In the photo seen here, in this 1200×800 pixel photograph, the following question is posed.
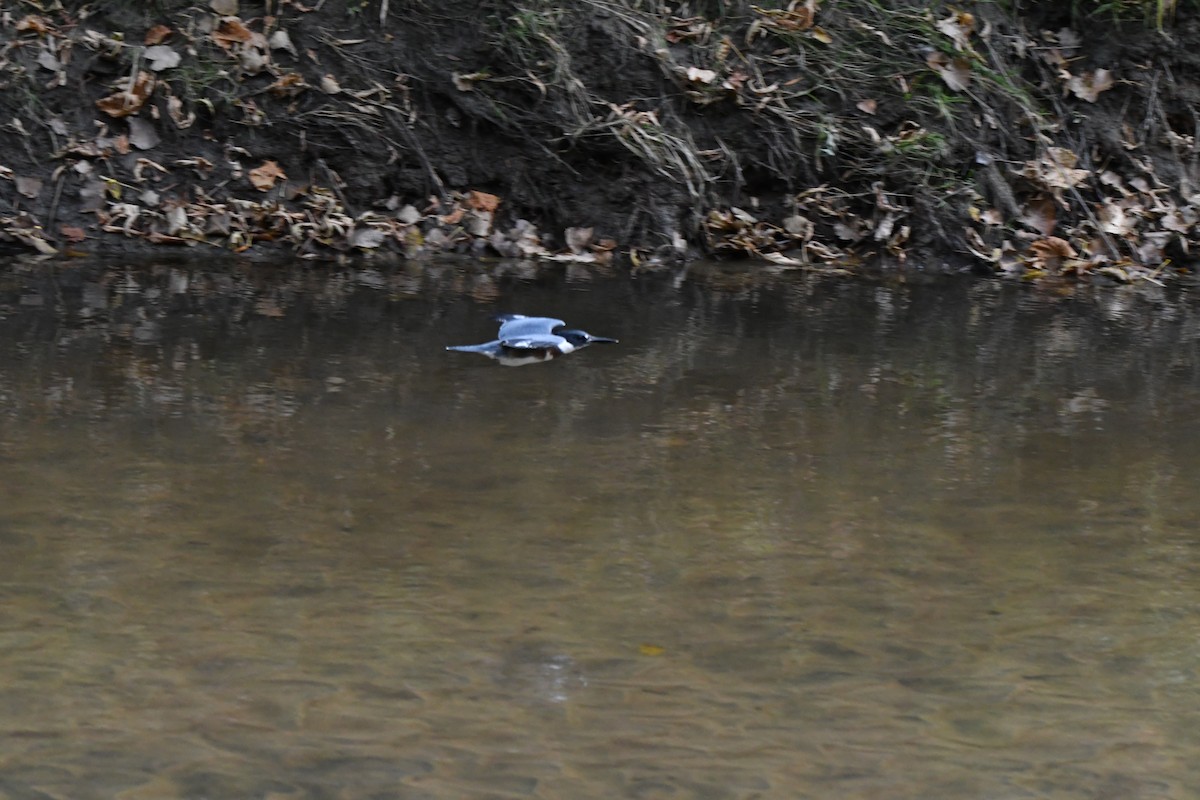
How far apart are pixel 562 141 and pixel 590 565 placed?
4.53 meters

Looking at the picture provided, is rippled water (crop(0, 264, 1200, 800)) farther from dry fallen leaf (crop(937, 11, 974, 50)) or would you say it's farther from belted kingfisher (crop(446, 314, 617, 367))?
dry fallen leaf (crop(937, 11, 974, 50))

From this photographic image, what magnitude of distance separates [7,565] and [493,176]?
4.67 metres

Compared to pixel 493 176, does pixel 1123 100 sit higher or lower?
higher

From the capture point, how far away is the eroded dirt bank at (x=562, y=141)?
7105 mm

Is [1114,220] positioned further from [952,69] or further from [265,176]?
[265,176]

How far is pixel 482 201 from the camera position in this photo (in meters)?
7.25

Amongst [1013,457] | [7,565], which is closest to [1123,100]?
[1013,457]

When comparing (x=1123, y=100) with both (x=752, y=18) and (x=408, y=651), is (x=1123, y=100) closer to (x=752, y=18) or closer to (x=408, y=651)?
(x=752, y=18)

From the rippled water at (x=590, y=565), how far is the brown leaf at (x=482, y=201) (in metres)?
1.86

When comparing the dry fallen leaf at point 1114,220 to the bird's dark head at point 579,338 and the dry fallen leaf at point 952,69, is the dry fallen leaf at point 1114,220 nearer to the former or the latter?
the dry fallen leaf at point 952,69

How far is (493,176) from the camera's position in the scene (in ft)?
24.1

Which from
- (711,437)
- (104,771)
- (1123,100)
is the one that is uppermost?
(1123,100)

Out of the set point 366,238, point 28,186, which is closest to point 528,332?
point 366,238

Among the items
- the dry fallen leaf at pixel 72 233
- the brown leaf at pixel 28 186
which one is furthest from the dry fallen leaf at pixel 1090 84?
the brown leaf at pixel 28 186
